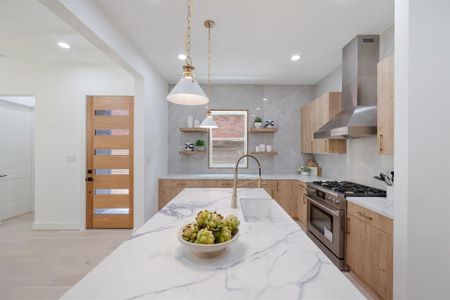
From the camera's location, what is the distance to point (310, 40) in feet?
9.06

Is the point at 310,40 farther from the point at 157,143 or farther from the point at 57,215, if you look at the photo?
the point at 57,215

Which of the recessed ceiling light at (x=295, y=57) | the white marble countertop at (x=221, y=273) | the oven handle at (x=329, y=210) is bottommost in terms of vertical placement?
the oven handle at (x=329, y=210)

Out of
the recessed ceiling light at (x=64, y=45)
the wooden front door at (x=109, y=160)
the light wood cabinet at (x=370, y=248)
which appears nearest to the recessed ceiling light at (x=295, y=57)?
the light wood cabinet at (x=370, y=248)

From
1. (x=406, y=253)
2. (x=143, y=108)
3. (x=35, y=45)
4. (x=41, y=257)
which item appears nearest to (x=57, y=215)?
(x=41, y=257)

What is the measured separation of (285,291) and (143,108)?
309 centimetres

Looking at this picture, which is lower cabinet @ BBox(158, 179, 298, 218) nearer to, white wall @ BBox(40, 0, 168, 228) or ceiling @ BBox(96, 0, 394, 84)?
white wall @ BBox(40, 0, 168, 228)

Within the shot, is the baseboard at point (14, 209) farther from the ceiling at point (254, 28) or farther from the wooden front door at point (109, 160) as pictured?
the ceiling at point (254, 28)

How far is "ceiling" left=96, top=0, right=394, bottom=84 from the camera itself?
2.10m

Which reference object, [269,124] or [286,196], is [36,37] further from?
[286,196]

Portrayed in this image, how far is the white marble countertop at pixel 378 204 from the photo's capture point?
1806mm

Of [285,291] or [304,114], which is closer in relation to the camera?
[285,291]

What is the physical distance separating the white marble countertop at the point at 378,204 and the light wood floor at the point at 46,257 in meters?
3.12

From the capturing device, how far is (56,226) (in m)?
3.59

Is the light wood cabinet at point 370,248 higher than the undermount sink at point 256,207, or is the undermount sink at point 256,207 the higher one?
the undermount sink at point 256,207
